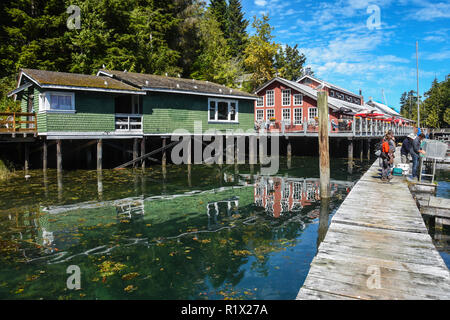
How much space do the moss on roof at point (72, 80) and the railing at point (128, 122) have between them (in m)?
1.93

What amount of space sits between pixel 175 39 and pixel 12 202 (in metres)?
34.2

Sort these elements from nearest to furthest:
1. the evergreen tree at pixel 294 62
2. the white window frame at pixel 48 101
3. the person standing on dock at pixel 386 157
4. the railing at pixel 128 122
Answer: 1. the person standing on dock at pixel 386 157
2. the white window frame at pixel 48 101
3. the railing at pixel 128 122
4. the evergreen tree at pixel 294 62

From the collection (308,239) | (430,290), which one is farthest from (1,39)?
(430,290)

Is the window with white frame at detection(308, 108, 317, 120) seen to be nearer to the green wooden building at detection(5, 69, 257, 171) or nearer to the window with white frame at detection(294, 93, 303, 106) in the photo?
the window with white frame at detection(294, 93, 303, 106)

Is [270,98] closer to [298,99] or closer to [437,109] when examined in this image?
[298,99]

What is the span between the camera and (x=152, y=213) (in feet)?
36.6

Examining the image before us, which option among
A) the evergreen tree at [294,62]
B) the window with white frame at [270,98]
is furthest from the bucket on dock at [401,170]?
the evergreen tree at [294,62]

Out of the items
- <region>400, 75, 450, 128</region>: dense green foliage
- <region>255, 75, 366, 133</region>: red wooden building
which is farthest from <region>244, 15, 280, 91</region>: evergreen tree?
<region>400, 75, 450, 128</region>: dense green foliage

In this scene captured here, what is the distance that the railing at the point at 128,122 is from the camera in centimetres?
2175

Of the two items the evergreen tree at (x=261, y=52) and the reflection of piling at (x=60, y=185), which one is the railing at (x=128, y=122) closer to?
the reflection of piling at (x=60, y=185)

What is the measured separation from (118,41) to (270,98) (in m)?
18.6

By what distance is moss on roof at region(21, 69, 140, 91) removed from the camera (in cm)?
1850

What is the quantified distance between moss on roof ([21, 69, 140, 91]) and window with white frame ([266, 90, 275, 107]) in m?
22.1
